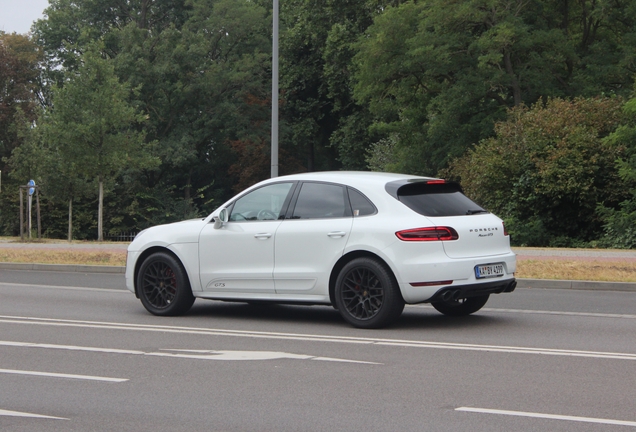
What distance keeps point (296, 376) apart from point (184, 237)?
4.27m

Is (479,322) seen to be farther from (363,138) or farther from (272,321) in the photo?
(363,138)

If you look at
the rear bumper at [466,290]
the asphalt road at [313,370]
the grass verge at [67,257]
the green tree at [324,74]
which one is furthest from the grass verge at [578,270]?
the green tree at [324,74]

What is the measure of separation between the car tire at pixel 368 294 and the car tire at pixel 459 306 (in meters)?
1.41

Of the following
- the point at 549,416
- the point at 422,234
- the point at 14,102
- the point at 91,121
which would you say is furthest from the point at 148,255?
the point at 14,102

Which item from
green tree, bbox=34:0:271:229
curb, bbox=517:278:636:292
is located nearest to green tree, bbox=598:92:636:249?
curb, bbox=517:278:636:292

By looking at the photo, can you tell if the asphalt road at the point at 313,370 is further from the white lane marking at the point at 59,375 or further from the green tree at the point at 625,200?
the green tree at the point at 625,200

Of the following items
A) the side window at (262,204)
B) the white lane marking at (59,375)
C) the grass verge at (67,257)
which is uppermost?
the side window at (262,204)

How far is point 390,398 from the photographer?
6.57 meters

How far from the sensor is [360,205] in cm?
1027

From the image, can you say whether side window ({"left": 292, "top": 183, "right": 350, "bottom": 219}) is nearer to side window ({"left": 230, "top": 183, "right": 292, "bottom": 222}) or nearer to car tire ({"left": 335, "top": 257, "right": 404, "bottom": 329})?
side window ({"left": 230, "top": 183, "right": 292, "bottom": 222})

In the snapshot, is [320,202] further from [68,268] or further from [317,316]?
[68,268]

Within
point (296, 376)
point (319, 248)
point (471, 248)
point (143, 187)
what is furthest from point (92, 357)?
point (143, 187)

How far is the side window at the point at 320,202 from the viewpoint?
10.4 metres

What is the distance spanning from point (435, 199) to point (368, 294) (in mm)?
1315
